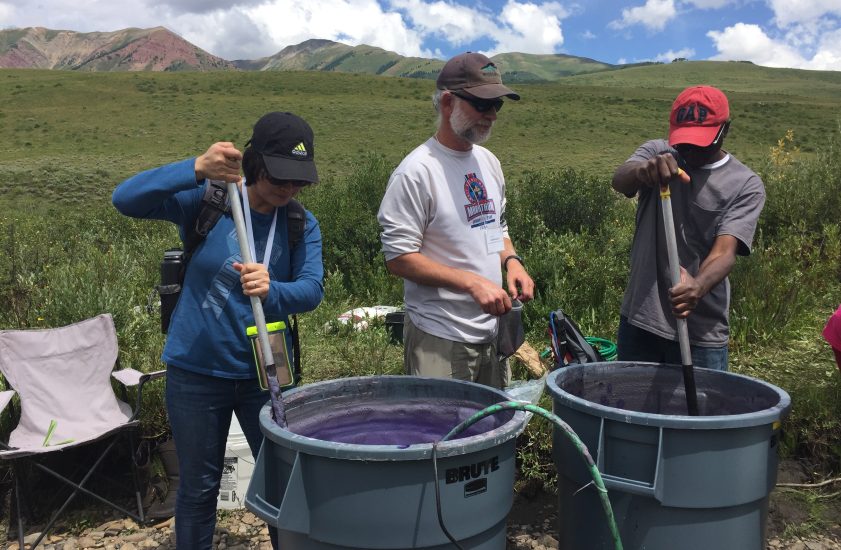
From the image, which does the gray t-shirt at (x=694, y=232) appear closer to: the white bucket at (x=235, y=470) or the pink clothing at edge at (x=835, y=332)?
the pink clothing at edge at (x=835, y=332)

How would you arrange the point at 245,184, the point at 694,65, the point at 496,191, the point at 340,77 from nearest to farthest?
the point at 245,184 → the point at 496,191 → the point at 340,77 → the point at 694,65

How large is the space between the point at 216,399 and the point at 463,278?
939 mm

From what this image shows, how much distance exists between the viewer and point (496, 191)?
9.00 ft

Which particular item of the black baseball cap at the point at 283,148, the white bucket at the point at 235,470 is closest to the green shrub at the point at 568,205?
the white bucket at the point at 235,470

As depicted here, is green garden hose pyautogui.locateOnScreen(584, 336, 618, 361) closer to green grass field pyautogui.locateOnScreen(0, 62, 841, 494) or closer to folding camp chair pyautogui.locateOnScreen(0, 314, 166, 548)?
green grass field pyautogui.locateOnScreen(0, 62, 841, 494)

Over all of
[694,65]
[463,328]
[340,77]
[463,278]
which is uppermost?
[694,65]

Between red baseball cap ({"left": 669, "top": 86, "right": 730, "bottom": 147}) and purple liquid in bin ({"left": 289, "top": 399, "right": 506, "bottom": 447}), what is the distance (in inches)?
50.6

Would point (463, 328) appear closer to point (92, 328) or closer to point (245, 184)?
point (245, 184)

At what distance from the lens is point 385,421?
218cm

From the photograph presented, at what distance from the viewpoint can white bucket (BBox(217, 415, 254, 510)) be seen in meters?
3.57

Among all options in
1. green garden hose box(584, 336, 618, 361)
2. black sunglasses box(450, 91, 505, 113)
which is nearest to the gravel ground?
green garden hose box(584, 336, 618, 361)

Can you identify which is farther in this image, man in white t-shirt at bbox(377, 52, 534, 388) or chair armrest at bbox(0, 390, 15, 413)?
chair armrest at bbox(0, 390, 15, 413)

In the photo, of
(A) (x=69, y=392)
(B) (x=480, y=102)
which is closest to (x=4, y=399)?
(A) (x=69, y=392)

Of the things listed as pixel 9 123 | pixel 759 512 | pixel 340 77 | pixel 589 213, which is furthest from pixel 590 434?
pixel 340 77
